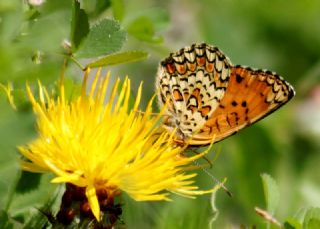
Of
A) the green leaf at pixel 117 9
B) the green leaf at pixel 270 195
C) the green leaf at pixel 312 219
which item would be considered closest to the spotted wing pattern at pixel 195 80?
the green leaf at pixel 117 9

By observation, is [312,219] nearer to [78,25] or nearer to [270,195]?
[270,195]

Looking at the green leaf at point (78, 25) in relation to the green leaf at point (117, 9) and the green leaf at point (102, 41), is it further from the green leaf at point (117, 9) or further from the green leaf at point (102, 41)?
the green leaf at point (117, 9)

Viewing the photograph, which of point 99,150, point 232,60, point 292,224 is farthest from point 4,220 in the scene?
point 232,60

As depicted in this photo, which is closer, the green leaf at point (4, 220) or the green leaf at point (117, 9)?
the green leaf at point (4, 220)

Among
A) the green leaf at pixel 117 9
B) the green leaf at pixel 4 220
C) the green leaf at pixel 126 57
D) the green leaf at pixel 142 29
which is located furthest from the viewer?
the green leaf at pixel 142 29

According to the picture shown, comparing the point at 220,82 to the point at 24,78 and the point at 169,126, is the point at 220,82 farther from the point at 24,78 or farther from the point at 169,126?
the point at 24,78

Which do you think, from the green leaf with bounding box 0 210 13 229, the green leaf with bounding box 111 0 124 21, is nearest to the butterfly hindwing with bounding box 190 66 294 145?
the green leaf with bounding box 111 0 124 21

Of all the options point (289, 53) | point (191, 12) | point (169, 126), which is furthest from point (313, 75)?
point (169, 126)
